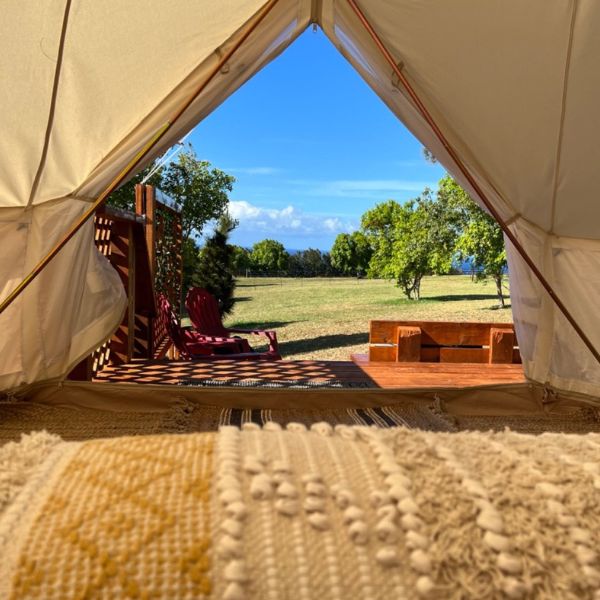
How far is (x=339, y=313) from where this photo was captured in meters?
22.0

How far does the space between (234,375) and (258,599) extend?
3521 mm

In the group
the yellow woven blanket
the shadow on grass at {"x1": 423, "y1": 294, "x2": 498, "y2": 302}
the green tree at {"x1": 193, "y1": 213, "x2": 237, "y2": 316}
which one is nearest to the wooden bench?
the yellow woven blanket

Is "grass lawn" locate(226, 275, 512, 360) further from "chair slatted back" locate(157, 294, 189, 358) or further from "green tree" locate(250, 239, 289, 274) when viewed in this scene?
"green tree" locate(250, 239, 289, 274)

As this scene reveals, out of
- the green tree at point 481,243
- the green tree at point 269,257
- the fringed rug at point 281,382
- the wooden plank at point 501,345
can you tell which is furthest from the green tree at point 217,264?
the green tree at point 269,257

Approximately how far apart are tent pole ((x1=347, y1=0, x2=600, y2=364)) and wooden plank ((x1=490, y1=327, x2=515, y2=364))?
2.20m

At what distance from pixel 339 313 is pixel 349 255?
29299mm

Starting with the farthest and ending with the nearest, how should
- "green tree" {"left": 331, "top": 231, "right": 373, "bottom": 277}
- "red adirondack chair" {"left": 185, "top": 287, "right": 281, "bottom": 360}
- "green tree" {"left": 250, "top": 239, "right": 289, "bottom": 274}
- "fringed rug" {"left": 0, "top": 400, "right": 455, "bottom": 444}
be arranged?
1. "green tree" {"left": 250, "top": 239, "right": 289, "bottom": 274}
2. "green tree" {"left": 331, "top": 231, "right": 373, "bottom": 277}
3. "red adirondack chair" {"left": 185, "top": 287, "right": 281, "bottom": 360}
4. "fringed rug" {"left": 0, "top": 400, "right": 455, "bottom": 444}

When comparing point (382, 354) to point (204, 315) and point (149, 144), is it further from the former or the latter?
point (149, 144)

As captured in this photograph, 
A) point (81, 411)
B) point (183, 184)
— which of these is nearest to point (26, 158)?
point (81, 411)

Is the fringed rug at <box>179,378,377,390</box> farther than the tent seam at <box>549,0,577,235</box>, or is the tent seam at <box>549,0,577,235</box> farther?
the fringed rug at <box>179,378,377,390</box>

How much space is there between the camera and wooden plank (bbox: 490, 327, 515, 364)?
495 cm

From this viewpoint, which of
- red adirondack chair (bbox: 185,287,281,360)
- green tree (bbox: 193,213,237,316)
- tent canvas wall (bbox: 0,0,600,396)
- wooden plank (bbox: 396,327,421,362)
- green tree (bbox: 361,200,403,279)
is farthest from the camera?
green tree (bbox: 361,200,403,279)

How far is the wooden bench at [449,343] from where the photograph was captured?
4973 millimetres

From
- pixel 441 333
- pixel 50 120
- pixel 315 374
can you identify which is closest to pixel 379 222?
pixel 441 333
